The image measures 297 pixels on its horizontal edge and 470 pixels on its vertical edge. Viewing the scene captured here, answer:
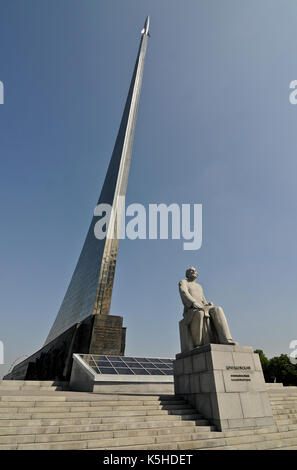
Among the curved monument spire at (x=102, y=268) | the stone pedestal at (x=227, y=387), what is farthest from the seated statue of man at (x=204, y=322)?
the curved monument spire at (x=102, y=268)

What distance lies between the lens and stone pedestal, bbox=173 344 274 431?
554 cm

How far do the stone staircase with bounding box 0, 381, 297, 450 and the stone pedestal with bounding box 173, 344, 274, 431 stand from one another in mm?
195

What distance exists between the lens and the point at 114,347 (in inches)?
551

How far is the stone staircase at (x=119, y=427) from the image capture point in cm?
432

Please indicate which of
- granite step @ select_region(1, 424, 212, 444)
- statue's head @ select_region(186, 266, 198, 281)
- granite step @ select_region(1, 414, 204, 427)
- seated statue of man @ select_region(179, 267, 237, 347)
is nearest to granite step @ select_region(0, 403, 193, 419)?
granite step @ select_region(1, 414, 204, 427)

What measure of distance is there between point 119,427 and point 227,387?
8.08 feet

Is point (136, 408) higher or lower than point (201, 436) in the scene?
higher

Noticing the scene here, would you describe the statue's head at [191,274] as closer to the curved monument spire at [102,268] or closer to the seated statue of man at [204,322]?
the seated statue of man at [204,322]

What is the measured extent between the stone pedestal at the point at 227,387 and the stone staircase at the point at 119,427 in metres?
0.19

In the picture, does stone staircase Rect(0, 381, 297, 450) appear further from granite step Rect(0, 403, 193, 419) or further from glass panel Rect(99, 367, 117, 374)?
glass panel Rect(99, 367, 117, 374)

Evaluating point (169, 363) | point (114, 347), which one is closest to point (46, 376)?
point (114, 347)

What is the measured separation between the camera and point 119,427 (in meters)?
4.87

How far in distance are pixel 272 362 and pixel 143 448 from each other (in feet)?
142
